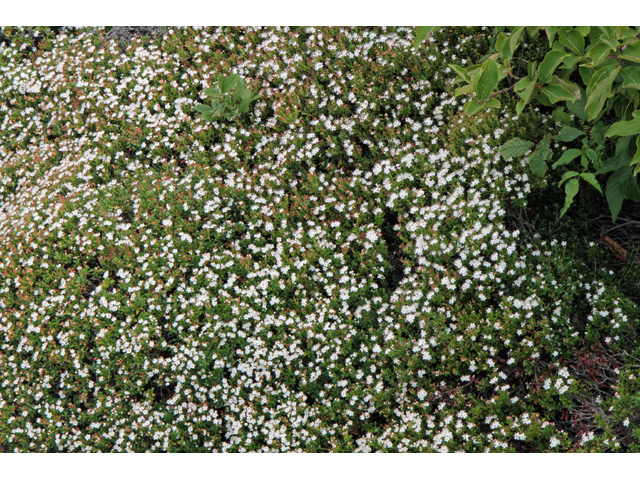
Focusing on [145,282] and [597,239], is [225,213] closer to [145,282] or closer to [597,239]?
[145,282]

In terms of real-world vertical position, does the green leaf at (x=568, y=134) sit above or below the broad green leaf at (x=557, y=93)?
below

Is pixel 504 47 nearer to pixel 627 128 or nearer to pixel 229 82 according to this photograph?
pixel 627 128

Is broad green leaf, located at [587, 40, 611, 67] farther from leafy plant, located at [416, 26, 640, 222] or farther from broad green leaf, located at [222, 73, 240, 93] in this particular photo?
broad green leaf, located at [222, 73, 240, 93]

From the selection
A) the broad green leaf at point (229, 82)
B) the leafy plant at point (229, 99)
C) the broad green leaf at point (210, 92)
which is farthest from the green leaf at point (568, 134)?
the broad green leaf at point (210, 92)

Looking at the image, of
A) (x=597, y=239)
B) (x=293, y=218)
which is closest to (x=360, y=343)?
(x=293, y=218)

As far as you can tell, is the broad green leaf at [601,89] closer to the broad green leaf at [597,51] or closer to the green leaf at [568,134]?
the broad green leaf at [597,51]

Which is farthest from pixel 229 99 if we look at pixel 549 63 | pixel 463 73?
pixel 549 63

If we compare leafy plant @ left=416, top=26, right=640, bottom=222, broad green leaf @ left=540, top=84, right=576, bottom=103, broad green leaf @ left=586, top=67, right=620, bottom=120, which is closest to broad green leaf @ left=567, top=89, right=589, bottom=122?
leafy plant @ left=416, top=26, right=640, bottom=222
